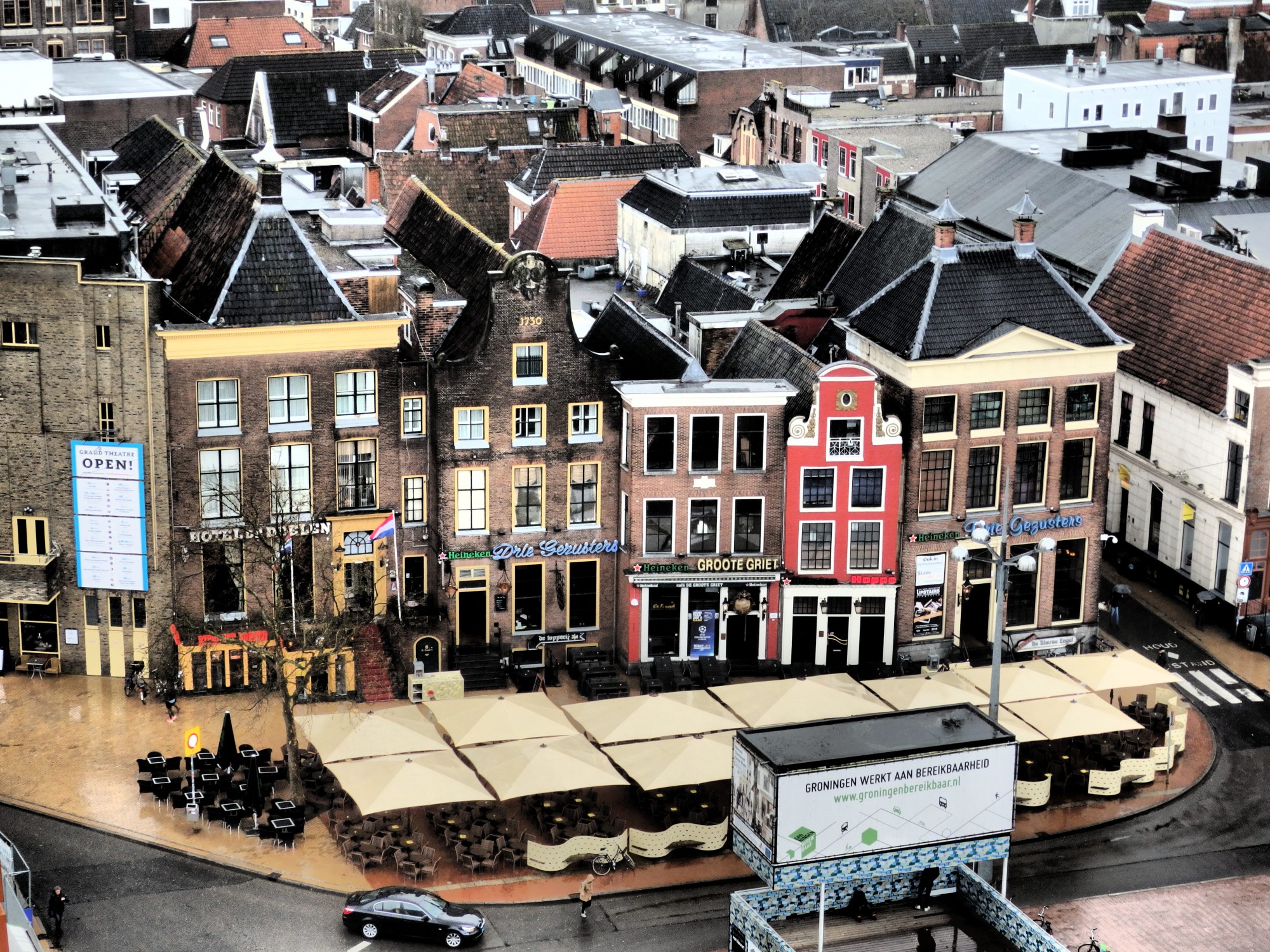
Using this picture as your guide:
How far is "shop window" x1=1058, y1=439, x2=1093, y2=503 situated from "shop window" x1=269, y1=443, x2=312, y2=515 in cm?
3264

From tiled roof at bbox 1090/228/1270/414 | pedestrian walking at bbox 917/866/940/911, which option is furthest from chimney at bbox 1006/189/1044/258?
pedestrian walking at bbox 917/866/940/911

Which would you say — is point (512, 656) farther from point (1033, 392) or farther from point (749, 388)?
point (1033, 392)

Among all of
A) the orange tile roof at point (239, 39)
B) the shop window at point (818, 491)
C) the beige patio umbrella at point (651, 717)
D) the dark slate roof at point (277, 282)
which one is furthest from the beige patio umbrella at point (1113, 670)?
the orange tile roof at point (239, 39)

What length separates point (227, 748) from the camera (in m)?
81.9

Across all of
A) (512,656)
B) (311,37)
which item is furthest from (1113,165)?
(311,37)

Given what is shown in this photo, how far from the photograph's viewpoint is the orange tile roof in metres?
186

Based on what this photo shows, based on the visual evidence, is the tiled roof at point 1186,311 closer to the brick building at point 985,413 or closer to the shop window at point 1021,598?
the brick building at point 985,413

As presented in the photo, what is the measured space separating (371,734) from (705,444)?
796 inches

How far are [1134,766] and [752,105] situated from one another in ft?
303

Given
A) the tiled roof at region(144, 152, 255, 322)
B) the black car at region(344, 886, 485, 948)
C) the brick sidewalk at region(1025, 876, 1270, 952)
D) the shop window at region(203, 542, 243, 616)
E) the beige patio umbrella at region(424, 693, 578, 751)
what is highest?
the tiled roof at region(144, 152, 255, 322)

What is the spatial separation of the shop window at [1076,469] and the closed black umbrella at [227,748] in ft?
122

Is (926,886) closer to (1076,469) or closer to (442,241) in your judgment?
(1076,469)

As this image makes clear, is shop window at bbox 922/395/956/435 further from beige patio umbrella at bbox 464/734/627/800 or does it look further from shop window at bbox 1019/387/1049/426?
beige patio umbrella at bbox 464/734/627/800

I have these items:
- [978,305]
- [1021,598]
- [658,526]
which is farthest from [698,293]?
[1021,598]
